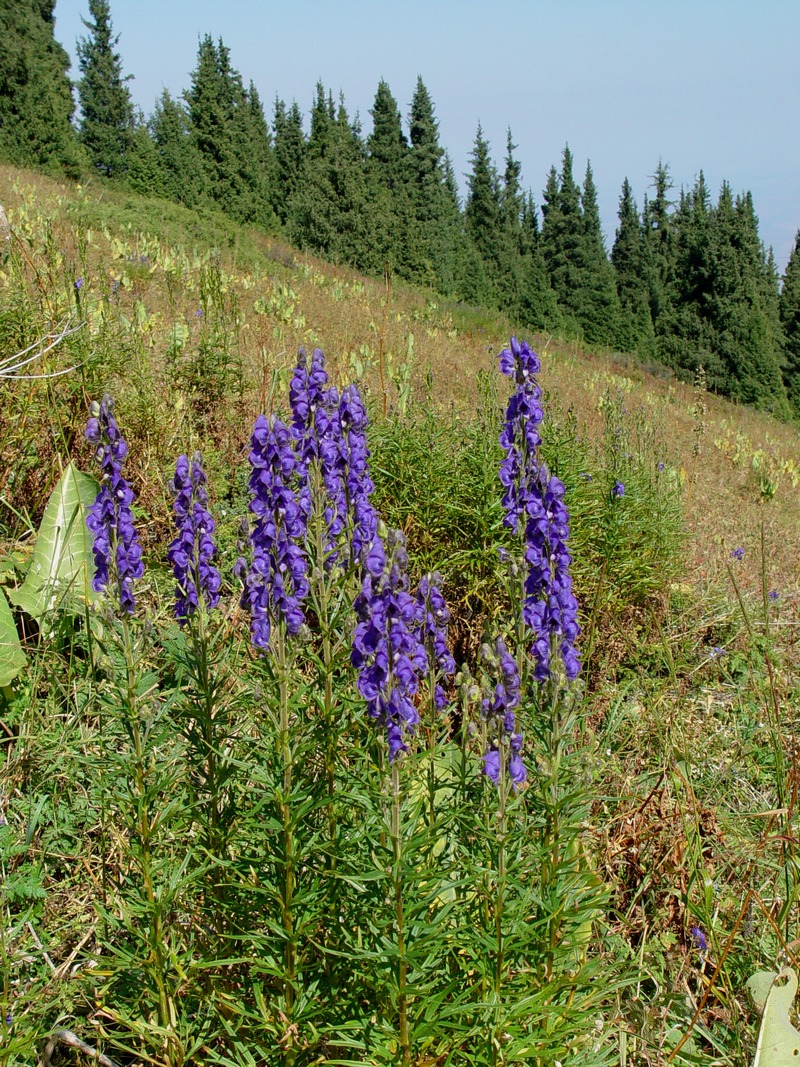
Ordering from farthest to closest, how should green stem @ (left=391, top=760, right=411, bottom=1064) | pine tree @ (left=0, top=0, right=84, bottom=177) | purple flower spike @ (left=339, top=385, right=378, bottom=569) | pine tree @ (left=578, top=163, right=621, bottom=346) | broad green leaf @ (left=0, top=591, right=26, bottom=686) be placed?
pine tree @ (left=578, top=163, right=621, bottom=346)
pine tree @ (left=0, top=0, right=84, bottom=177)
broad green leaf @ (left=0, top=591, right=26, bottom=686)
purple flower spike @ (left=339, top=385, right=378, bottom=569)
green stem @ (left=391, top=760, right=411, bottom=1064)

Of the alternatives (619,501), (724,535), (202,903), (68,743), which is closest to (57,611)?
(68,743)

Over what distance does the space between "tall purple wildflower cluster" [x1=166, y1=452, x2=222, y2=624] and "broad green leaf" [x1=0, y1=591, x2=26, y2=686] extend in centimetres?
147

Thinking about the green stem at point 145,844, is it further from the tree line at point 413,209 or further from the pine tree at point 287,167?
the pine tree at point 287,167

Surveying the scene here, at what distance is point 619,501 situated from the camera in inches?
203

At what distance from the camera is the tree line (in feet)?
86.0

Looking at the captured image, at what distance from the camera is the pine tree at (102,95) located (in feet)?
130

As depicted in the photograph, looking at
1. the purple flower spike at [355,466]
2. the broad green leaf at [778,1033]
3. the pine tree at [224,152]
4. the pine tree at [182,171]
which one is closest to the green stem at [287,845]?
the purple flower spike at [355,466]

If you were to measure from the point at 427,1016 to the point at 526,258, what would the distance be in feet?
148

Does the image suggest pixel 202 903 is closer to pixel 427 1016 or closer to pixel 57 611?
pixel 427 1016

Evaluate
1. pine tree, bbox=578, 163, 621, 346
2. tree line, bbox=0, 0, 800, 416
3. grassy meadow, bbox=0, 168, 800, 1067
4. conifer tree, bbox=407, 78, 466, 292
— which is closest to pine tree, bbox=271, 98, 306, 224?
tree line, bbox=0, 0, 800, 416

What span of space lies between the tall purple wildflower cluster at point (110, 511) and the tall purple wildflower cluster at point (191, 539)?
0.13m

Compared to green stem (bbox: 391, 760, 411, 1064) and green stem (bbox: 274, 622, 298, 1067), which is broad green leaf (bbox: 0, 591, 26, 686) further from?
green stem (bbox: 391, 760, 411, 1064)

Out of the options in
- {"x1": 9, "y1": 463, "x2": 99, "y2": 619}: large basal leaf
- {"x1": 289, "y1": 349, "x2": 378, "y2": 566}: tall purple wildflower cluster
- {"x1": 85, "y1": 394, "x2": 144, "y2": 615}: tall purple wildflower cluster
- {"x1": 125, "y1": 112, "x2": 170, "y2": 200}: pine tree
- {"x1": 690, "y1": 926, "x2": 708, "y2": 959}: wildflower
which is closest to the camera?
{"x1": 85, "y1": 394, "x2": 144, "y2": 615}: tall purple wildflower cluster

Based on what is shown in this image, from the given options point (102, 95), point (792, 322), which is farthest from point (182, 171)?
point (792, 322)
